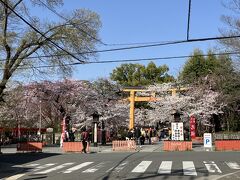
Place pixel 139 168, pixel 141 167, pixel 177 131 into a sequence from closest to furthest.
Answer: pixel 139 168 → pixel 141 167 → pixel 177 131

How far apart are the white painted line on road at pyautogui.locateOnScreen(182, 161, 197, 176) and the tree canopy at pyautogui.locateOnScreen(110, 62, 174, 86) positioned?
2676 inches

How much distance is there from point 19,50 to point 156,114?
108 ft

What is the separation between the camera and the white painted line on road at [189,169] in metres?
17.3

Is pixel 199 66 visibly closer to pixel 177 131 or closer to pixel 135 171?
pixel 177 131

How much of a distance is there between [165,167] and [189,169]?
1.34 m

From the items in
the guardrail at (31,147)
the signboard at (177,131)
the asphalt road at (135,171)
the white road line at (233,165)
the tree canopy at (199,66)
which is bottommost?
the asphalt road at (135,171)

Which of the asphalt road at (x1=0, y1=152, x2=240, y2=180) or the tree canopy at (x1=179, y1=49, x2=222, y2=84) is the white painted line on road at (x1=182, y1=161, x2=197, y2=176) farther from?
the tree canopy at (x1=179, y1=49, x2=222, y2=84)

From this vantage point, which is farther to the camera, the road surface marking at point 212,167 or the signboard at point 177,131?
the signboard at point 177,131

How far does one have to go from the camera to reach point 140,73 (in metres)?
92.8

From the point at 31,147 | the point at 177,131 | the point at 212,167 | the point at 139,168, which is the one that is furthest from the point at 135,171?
the point at 177,131

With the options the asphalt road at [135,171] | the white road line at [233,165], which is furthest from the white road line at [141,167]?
the white road line at [233,165]

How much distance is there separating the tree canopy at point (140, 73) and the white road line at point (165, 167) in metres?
67.8

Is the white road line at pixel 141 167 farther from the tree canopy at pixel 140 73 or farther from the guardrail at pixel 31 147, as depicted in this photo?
the tree canopy at pixel 140 73

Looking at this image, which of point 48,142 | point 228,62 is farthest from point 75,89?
point 228,62
